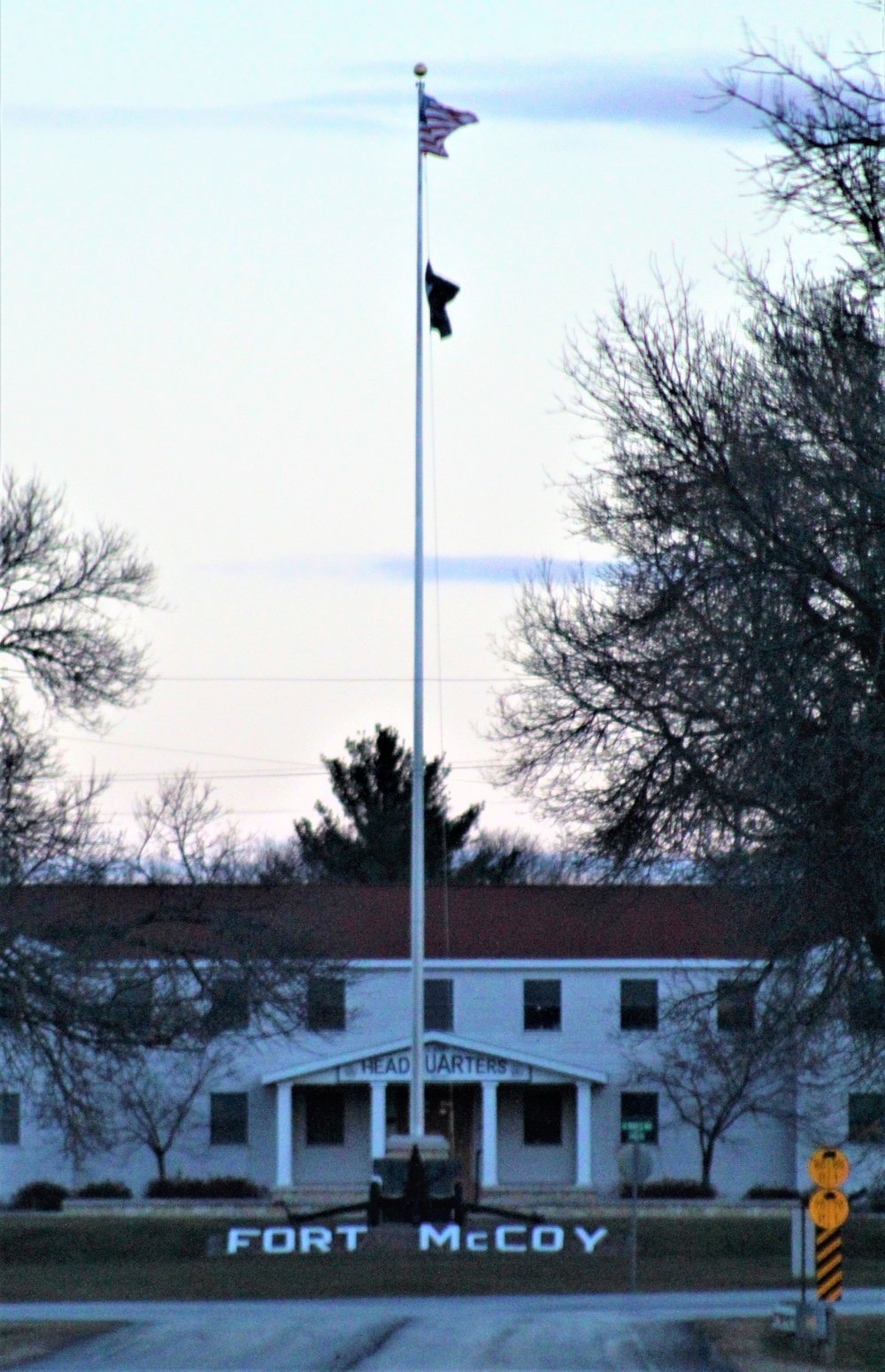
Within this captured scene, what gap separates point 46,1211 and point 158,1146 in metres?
3.03

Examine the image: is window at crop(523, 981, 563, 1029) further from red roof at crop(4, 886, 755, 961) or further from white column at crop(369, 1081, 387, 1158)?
white column at crop(369, 1081, 387, 1158)

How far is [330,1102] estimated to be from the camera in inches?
1833

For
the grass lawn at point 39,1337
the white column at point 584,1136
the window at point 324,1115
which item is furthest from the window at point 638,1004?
the grass lawn at point 39,1337

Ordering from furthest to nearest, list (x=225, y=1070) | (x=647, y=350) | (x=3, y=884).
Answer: (x=225, y=1070), (x=3, y=884), (x=647, y=350)

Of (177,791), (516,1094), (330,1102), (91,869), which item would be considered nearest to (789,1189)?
(516,1094)

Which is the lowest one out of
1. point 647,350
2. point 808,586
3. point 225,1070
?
point 225,1070

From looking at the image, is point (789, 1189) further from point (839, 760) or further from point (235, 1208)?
point (839, 760)

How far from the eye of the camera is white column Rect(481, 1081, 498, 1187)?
44531 mm

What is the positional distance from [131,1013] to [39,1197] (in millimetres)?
17633

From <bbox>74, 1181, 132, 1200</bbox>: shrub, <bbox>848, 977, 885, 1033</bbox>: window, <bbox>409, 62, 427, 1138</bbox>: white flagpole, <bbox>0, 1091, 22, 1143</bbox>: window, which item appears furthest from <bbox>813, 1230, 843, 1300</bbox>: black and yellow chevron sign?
<bbox>0, 1091, 22, 1143</bbox>: window

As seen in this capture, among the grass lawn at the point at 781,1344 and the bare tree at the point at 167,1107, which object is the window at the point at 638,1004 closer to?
the bare tree at the point at 167,1107

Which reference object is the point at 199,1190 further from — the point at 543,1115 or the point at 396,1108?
the point at 543,1115

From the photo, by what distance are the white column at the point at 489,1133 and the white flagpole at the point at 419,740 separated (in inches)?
591

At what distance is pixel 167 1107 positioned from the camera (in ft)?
144
